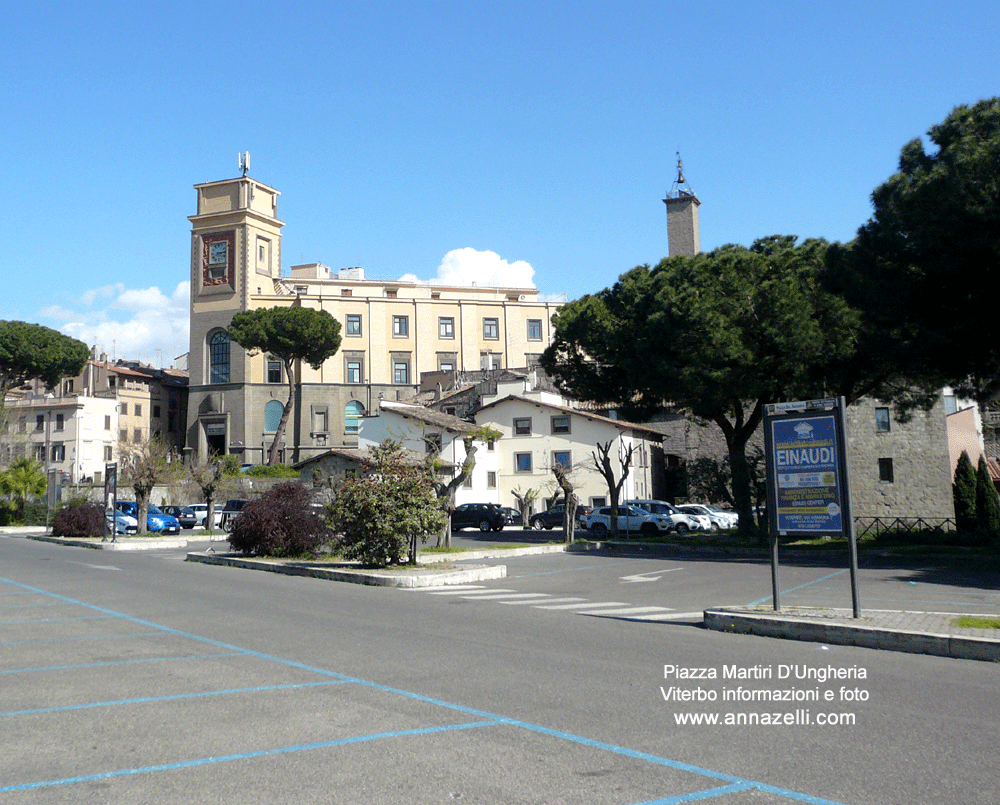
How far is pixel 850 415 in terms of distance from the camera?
45500 millimetres

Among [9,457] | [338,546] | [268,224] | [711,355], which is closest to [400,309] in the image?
[268,224]

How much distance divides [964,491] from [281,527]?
35170mm

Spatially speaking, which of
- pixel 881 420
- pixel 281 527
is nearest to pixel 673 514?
pixel 881 420

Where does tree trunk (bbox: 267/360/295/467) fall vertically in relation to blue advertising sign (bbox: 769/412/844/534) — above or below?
above

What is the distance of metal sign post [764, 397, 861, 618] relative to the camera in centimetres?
1096

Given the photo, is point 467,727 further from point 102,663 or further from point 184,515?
point 184,515

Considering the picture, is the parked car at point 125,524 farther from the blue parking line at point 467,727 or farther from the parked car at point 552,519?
the blue parking line at point 467,727

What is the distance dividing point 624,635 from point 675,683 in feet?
10.4

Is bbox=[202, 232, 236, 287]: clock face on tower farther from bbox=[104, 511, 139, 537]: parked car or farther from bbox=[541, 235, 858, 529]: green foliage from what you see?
bbox=[541, 235, 858, 529]: green foliage

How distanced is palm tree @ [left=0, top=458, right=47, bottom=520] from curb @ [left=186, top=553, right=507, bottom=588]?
117 ft

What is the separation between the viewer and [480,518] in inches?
1763

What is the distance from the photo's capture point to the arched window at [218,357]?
3118 inches

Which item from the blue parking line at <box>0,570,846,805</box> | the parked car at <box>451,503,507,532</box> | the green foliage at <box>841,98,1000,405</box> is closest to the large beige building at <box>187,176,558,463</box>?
the parked car at <box>451,503,507,532</box>

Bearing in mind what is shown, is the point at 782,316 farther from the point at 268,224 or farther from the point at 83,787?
the point at 268,224
